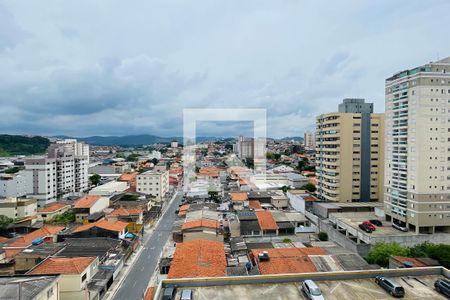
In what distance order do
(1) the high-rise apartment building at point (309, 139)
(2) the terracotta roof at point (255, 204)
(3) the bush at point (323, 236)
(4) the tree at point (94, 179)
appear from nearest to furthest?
(3) the bush at point (323, 236), (2) the terracotta roof at point (255, 204), (4) the tree at point (94, 179), (1) the high-rise apartment building at point (309, 139)

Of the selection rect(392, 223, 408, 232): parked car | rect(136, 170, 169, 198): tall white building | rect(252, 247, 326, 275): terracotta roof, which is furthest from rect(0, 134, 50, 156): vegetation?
rect(392, 223, 408, 232): parked car

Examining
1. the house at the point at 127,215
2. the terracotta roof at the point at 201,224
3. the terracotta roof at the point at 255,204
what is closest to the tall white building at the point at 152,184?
the house at the point at 127,215

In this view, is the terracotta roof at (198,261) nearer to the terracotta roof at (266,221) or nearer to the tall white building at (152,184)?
the terracotta roof at (266,221)

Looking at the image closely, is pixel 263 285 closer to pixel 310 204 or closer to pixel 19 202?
pixel 310 204

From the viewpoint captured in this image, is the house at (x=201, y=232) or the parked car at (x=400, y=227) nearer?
the parked car at (x=400, y=227)

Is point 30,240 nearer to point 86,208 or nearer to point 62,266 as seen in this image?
point 86,208

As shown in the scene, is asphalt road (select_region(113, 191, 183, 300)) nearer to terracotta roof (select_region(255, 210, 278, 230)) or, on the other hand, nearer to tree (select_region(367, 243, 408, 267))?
terracotta roof (select_region(255, 210, 278, 230))
